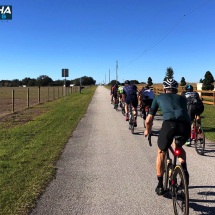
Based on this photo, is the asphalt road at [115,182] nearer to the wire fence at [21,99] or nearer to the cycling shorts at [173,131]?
the cycling shorts at [173,131]

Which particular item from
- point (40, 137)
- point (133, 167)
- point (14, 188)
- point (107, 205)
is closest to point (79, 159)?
point (133, 167)

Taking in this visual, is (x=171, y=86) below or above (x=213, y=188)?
above

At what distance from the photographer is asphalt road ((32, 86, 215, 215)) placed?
124 inches

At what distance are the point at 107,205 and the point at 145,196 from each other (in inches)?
25.4

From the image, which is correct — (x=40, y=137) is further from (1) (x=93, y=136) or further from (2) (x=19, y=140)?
(1) (x=93, y=136)

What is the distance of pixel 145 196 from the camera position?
347 centimetres

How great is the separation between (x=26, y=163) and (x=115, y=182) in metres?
2.15

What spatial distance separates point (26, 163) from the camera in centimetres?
493

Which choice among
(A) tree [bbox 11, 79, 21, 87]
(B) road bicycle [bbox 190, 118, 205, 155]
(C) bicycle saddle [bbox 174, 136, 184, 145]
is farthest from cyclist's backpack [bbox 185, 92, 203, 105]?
(A) tree [bbox 11, 79, 21, 87]

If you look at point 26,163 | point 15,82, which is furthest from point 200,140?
point 15,82

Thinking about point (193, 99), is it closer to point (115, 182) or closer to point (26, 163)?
point (115, 182)

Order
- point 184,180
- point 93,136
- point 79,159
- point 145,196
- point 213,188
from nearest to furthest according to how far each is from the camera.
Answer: point 184,180 < point 145,196 < point 213,188 < point 79,159 < point 93,136

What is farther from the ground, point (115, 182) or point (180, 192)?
point (180, 192)

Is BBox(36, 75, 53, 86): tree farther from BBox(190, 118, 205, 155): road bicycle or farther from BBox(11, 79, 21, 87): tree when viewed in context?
BBox(190, 118, 205, 155): road bicycle
